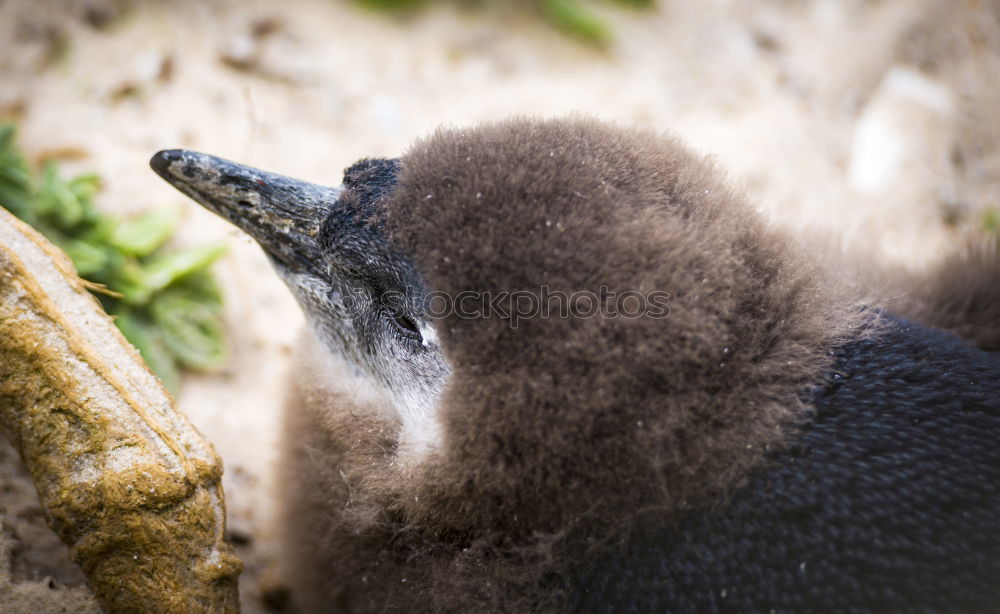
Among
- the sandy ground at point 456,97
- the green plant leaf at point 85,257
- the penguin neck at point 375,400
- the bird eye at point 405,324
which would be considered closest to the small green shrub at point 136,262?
the green plant leaf at point 85,257

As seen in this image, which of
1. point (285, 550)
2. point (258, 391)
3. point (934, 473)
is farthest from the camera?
point (258, 391)

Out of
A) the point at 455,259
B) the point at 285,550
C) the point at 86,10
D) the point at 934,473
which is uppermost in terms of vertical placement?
the point at 86,10

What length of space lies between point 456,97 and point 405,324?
1573 mm

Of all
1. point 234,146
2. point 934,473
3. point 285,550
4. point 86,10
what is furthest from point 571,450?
point 86,10

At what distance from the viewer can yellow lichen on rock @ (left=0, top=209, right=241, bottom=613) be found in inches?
53.9

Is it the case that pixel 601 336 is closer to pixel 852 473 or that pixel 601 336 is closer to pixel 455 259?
pixel 455 259

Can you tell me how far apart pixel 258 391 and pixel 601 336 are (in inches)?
53.3

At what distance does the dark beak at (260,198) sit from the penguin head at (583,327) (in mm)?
236

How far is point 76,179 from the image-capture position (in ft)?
7.00

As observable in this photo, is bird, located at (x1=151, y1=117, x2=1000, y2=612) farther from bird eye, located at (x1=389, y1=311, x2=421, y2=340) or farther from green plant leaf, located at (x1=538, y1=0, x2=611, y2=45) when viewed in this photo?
green plant leaf, located at (x1=538, y1=0, x2=611, y2=45)

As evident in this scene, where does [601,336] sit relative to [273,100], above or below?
below

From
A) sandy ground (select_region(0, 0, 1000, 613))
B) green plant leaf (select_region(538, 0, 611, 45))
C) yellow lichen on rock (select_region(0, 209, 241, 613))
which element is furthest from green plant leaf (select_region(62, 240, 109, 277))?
A: green plant leaf (select_region(538, 0, 611, 45))

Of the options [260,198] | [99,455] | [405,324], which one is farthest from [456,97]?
[99,455]

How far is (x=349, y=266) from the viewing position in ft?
5.41
